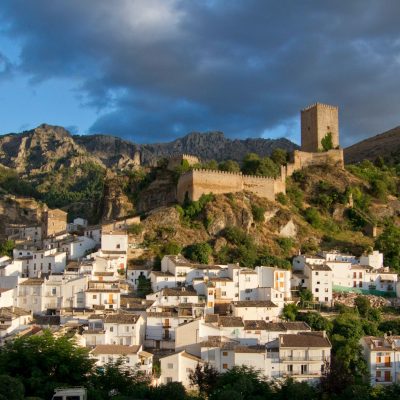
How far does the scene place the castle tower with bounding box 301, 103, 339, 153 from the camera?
253 feet

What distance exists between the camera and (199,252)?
54156 mm

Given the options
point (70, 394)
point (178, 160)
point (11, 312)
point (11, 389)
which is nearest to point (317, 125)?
point (178, 160)

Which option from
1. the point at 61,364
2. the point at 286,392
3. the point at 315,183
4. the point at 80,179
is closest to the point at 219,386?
the point at 286,392

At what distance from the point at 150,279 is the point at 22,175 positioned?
7362 centimetres

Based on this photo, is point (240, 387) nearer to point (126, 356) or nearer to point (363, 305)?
point (126, 356)

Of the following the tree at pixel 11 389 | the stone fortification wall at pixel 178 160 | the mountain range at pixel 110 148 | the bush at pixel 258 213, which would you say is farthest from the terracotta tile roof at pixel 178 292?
the mountain range at pixel 110 148

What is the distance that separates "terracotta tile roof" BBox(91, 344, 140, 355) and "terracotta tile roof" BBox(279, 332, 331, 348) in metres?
7.99

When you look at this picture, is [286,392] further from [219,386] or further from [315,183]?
[315,183]

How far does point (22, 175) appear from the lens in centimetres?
11881

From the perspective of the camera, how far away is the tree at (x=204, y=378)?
3366 cm

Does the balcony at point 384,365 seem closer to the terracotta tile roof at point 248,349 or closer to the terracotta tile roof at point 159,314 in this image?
the terracotta tile roof at point 248,349

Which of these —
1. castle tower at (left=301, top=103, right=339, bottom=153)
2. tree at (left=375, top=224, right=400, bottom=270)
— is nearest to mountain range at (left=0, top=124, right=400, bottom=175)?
castle tower at (left=301, top=103, right=339, bottom=153)

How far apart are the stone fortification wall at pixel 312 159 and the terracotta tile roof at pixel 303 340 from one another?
31435 mm

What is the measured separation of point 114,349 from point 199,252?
1720 centimetres
